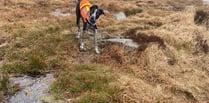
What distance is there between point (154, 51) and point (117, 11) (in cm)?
1025

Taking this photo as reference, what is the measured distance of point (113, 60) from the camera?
11508 millimetres

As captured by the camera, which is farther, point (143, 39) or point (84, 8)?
point (143, 39)

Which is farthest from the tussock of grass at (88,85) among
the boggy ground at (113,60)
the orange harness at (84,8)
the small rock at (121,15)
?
the small rock at (121,15)

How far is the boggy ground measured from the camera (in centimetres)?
926

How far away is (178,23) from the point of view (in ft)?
57.0

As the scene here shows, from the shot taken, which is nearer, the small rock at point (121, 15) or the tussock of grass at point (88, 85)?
the tussock of grass at point (88, 85)

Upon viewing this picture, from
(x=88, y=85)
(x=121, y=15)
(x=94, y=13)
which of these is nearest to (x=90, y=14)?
(x=94, y=13)

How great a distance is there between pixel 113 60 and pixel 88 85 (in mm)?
2366

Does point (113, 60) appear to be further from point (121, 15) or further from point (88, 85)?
point (121, 15)

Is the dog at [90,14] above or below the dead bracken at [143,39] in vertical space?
above

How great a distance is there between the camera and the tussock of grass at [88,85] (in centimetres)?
869

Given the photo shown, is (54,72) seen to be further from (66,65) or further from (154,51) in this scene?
(154,51)

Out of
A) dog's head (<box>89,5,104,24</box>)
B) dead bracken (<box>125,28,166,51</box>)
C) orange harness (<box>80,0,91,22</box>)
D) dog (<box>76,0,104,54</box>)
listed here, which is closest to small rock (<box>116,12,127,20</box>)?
dead bracken (<box>125,28,166,51</box>)

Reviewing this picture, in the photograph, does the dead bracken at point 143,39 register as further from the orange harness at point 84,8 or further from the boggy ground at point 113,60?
the orange harness at point 84,8
